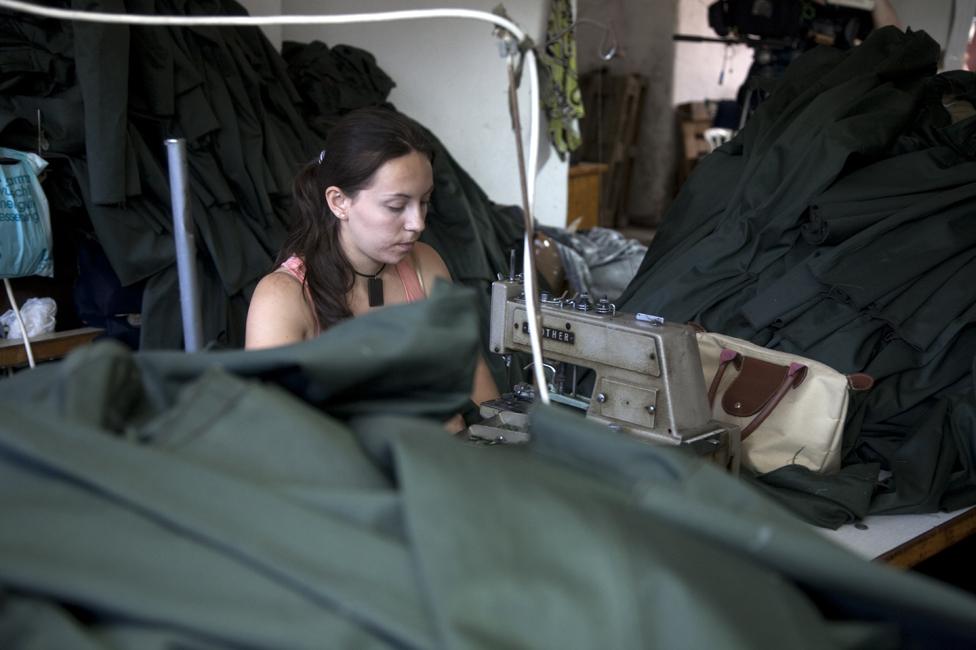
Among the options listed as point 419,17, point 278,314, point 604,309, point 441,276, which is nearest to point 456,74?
point 441,276

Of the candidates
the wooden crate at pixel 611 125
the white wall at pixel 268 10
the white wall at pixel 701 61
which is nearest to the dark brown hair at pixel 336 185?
the white wall at pixel 268 10

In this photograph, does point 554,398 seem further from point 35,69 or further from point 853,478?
point 35,69

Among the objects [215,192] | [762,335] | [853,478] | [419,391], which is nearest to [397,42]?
[215,192]

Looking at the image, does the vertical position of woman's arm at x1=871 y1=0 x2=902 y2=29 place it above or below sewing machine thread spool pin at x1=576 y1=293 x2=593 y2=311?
above

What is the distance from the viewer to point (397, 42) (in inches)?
185

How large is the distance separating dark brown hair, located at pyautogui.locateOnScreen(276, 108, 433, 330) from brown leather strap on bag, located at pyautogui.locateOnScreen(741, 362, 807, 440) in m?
0.92

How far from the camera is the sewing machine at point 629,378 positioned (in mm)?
1796

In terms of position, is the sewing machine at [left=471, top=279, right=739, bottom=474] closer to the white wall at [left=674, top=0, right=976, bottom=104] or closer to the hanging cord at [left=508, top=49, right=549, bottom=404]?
the hanging cord at [left=508, top=49, right=549, bottom=404]

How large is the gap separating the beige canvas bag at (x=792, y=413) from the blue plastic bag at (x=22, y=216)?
2101mm

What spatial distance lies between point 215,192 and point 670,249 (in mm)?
1531

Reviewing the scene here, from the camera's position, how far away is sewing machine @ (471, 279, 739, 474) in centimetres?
180

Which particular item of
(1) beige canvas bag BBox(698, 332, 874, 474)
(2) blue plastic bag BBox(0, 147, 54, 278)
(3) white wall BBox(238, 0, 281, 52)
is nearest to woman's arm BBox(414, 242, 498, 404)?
(1) beige canvas bag BBox(698, 332, 874, 474)

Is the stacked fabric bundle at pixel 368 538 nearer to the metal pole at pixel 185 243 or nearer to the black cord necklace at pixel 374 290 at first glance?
the metal pole at pixel 185 243

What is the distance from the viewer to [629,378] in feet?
6.08
